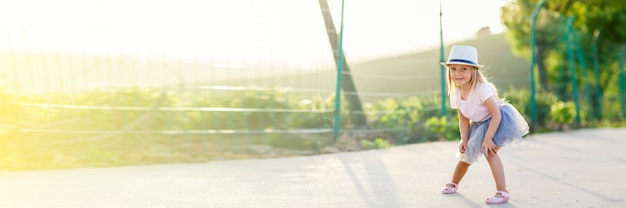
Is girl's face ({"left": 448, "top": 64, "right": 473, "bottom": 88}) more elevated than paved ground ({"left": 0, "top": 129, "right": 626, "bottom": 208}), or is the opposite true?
girl's face ({"left": 448, "top": 64, "right": 473, "bottom": 88})

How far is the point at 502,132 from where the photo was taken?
4.26 meters

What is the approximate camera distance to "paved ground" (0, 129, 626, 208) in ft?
13.3

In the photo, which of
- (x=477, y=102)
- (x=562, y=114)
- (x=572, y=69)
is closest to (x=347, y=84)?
(x=477, y=102)

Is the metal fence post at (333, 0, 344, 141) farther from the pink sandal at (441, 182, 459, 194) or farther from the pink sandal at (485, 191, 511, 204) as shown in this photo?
the pink sandal at (485, 191, 511, 204)

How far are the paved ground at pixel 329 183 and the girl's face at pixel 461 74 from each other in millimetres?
595

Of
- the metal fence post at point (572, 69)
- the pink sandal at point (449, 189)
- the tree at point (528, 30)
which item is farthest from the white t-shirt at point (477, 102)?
the tree at point (528, 30)

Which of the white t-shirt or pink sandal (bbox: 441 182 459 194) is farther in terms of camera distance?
pink sandal (bbox: 441 182 459 194)

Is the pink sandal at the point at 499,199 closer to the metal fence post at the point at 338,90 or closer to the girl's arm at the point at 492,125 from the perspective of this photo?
the girl's arm at the point at 492,125

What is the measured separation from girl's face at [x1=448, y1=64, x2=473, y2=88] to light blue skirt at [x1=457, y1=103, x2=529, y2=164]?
246mm

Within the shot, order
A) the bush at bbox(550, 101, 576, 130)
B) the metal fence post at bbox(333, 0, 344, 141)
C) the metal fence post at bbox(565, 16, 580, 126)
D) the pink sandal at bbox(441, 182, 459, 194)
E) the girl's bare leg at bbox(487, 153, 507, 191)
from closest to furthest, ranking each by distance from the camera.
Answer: the girl's bare leg at bbox(487, 153, 507, 191) → the pink sandal at bbox(441, 182, 459, 194) → the metal fence post at bbox(333, 0, 344, 141) → the bush at bbox(550, 101, 576, 130) → the metal fence post at bbox(565, 16, 580, 126)

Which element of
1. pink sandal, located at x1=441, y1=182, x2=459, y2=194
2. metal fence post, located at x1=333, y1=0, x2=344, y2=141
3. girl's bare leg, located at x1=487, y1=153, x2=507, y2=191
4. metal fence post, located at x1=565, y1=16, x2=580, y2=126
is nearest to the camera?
girl's bare leg, located at x1=487, y1=153, x2=507, y2=191

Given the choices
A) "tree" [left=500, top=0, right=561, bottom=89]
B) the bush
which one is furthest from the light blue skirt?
"tree" [left=500, top=0, right=561, bottom=89]

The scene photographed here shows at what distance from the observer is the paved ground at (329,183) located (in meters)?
4.04

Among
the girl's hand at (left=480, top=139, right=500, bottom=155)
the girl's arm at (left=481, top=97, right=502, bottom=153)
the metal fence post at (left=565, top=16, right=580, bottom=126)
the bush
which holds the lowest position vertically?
the bush
